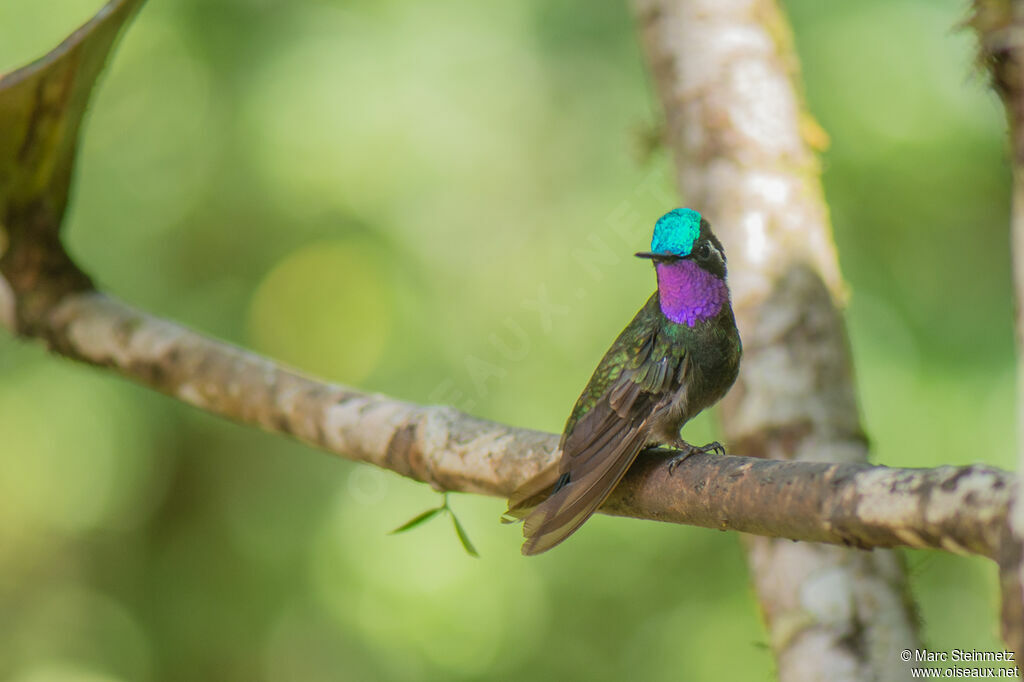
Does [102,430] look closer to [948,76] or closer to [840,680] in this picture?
[840,680]

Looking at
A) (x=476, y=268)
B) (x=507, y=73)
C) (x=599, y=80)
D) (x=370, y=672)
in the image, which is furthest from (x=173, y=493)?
(x=599, y=80)

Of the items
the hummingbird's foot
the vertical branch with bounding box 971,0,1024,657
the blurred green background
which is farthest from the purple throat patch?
the blurred green background

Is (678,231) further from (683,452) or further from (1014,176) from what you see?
(1014,176)

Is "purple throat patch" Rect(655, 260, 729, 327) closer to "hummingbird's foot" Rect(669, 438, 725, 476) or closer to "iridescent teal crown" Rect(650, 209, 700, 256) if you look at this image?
"iridescent teal crown" Rect(650, 209, 700, 256)

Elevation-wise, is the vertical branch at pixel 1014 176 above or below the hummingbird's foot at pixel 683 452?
above

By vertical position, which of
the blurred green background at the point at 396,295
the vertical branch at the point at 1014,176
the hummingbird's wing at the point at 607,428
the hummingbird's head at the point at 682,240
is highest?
the vertical branch at the point at 1014,176

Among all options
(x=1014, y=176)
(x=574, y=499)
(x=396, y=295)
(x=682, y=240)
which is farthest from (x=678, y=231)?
(x=396, y=295)

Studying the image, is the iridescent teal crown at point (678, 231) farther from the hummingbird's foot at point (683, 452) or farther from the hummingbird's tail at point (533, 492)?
the hummingbird's tail at point (533, 492)

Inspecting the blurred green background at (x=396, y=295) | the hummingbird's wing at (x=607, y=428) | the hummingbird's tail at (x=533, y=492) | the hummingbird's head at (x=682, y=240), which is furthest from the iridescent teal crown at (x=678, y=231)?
the blurred green background at (x=396, y=295)
